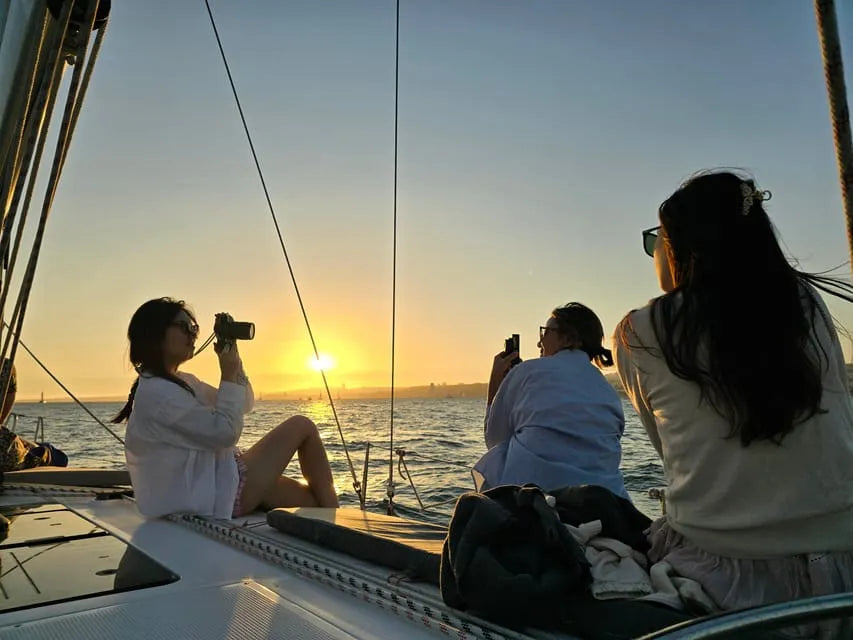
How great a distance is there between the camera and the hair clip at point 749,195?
1107 mm

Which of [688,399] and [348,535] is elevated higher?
[688,399]

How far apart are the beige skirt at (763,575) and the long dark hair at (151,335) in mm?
1859

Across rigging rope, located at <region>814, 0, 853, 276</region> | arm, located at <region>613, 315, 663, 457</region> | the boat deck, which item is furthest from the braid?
rigging rope, located at <region>814, 0, 853, 276</region>

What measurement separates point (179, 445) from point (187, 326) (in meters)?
0.45

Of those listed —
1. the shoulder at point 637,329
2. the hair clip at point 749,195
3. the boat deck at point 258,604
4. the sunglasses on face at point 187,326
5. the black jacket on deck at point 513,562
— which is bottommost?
the boat deck at point 258,604

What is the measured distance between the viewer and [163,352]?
2.46 m

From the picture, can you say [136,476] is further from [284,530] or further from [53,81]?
[53,81]

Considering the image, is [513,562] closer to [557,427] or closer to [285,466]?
[557,427]

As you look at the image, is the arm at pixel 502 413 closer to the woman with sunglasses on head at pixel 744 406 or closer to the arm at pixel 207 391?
the arm at pixel 207 391

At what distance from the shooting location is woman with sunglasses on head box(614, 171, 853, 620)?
3.25 ft

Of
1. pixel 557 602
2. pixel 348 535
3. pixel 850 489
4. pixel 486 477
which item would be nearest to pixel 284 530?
pixel 348 535

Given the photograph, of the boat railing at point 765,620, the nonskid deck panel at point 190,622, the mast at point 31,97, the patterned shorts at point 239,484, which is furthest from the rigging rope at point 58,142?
the boat railing at point 765,620

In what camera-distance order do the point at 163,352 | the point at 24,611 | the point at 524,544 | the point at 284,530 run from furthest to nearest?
the point at 163,352 < the point at 284,530 < the point at 24,611 < the point at 524,544

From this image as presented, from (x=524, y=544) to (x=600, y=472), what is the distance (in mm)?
1216
